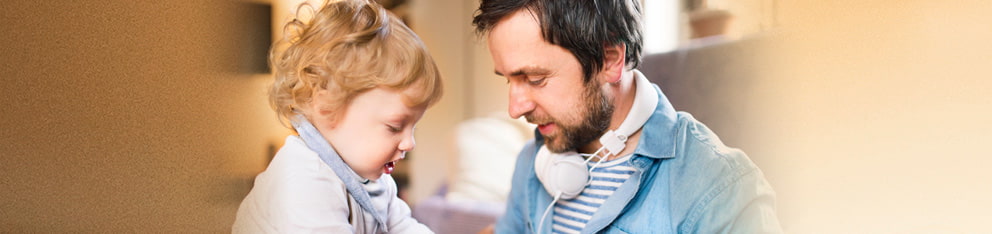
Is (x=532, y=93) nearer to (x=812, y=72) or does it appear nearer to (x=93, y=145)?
(x=812, y=72)

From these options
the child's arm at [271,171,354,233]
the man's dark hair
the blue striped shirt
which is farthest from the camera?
the blue striped shirt

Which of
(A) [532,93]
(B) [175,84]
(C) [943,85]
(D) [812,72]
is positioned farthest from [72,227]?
(C) [943,85]

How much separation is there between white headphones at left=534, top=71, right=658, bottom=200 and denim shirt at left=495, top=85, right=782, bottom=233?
19 mm

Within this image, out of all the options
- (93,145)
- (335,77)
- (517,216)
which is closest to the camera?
(335,77)

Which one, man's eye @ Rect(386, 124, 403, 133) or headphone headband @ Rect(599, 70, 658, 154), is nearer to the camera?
man's eye @ Rect(386, 124, 403, 133)

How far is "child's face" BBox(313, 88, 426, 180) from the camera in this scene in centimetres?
76

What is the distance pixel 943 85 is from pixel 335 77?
70 centimetres

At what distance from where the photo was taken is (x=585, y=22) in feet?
2.80

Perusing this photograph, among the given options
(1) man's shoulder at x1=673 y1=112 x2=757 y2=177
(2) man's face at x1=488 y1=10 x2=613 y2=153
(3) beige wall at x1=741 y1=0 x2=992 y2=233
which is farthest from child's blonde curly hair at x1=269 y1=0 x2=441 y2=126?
(3) beige wall at x1=741 y1=0 x2=992 y2=233

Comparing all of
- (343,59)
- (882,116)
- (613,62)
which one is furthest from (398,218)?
(882,116)

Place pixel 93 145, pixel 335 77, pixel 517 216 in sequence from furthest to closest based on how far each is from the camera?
pixel 517 216 → pixel 93 145 → pixel 335 77

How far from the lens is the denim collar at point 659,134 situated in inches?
34.9

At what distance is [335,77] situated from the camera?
743mm

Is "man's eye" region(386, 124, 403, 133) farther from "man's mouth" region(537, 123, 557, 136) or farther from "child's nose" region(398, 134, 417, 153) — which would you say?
"man's mouth" region(537, 123, 557, 136)
